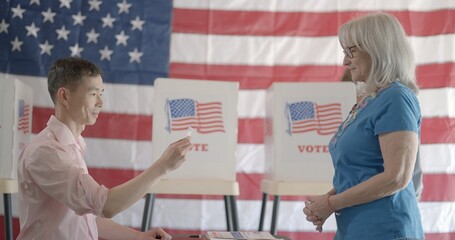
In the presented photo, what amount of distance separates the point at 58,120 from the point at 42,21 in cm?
201

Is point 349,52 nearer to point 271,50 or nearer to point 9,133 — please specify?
point 9,133

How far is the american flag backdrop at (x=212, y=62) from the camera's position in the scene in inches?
134

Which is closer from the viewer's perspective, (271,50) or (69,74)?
(69,74)

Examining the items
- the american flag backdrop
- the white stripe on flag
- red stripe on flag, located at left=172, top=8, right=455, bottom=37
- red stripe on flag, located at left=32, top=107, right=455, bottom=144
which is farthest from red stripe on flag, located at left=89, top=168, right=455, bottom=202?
red stripe on flag, located at left=172, top=8, right=455, bottom=37

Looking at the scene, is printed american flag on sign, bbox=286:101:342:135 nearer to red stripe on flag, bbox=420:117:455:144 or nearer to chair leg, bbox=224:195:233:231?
chair leg, bbox=224:195:233:231

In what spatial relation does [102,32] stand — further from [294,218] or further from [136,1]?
[294,218]

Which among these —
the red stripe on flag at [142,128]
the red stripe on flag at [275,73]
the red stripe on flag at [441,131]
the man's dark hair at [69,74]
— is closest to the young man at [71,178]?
the man's dark hair at [69,74]

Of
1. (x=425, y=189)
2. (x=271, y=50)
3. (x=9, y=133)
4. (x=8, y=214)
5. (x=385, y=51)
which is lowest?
(x=8, y=214)

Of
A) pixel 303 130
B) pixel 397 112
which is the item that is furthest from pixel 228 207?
pixel 397 112

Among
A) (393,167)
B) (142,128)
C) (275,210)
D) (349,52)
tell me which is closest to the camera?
(393,167)

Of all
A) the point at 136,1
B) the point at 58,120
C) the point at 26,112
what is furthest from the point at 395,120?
the point at 136,1

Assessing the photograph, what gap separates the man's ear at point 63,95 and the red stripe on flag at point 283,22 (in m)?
1.94

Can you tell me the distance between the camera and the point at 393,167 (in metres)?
1.34

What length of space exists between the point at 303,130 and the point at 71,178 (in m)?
1.57
